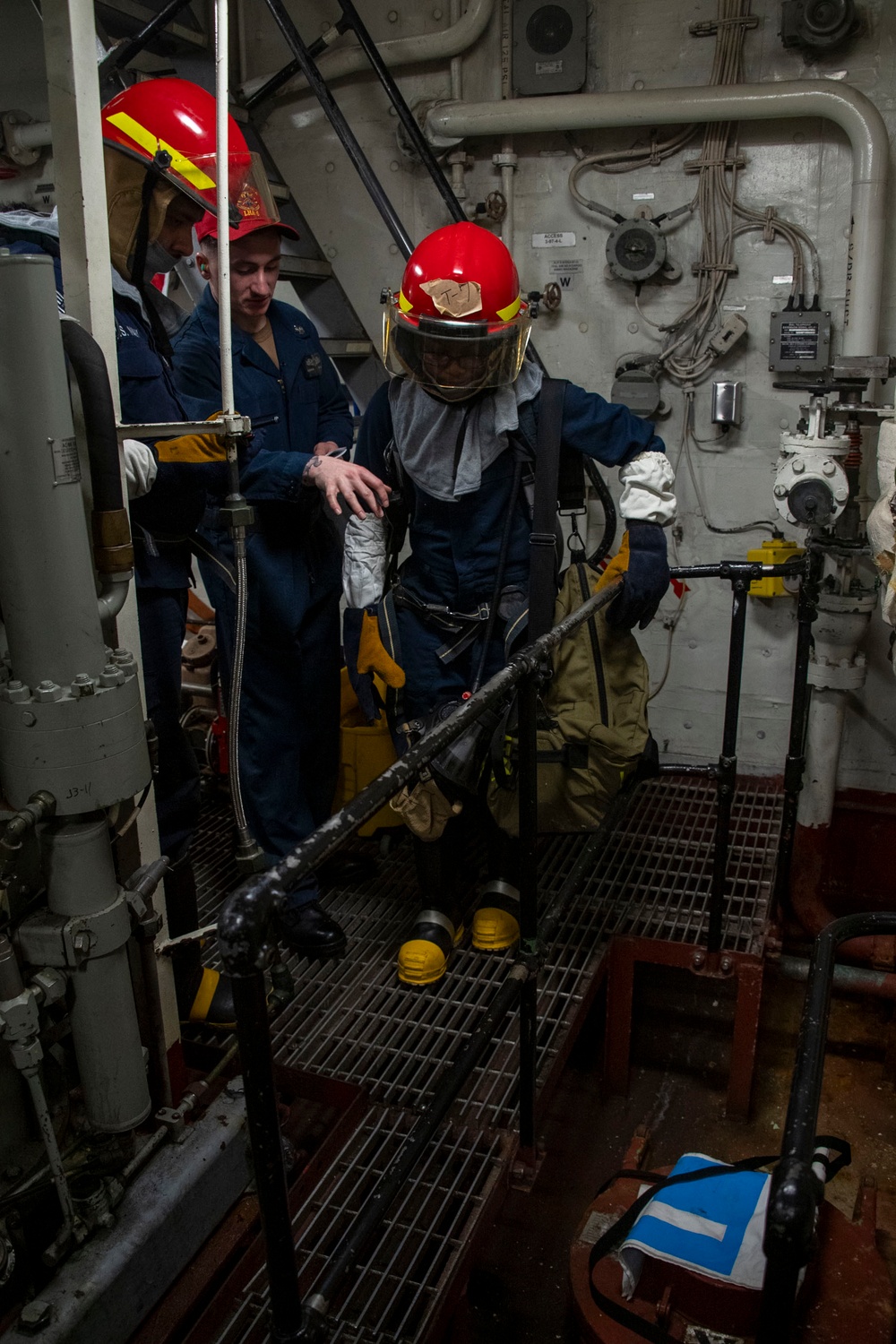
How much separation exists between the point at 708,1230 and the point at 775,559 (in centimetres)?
249

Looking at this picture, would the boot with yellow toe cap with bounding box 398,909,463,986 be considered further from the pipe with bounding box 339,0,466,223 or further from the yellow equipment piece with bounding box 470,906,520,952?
the pipe with bounding box 339,0,466,223

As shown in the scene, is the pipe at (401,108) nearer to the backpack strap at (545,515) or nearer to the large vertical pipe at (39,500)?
the backpack strap at (545,515)

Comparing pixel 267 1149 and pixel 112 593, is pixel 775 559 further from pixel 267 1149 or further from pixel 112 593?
pixel 267 1149

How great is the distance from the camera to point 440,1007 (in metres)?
2.72

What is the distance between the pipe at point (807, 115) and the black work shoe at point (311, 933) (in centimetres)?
259

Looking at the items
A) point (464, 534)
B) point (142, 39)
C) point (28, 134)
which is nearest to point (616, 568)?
point (464, 534)

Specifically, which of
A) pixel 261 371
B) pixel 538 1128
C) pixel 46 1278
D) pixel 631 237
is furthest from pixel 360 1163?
pixel 631 237

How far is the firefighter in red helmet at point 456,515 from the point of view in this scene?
8.41ft

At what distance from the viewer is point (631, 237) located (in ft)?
12.4

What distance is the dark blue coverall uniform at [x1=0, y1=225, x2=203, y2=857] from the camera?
207 cm

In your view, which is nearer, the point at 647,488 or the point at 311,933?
the point at 647,488

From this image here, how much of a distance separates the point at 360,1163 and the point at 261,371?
2.05m

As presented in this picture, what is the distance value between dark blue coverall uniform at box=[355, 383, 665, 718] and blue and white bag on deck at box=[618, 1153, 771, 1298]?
1.34 metres

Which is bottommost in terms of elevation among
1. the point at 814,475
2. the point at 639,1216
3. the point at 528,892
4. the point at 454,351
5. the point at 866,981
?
the point at 866,981
